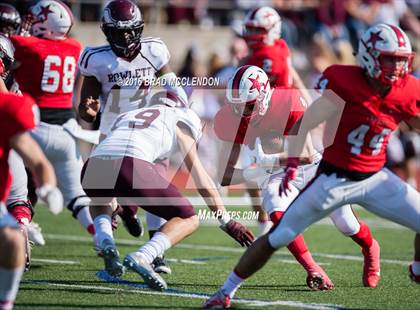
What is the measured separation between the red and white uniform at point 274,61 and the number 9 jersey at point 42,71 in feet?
8.03

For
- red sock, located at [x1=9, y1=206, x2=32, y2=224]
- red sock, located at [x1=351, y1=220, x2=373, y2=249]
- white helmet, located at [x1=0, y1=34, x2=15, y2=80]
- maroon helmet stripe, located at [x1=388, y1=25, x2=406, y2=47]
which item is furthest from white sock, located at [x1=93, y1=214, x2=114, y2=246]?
maroon helmet stripe, located at [x1=388, y1=25, x2=406, y2=47]

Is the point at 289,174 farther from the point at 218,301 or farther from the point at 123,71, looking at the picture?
the point at 123,71

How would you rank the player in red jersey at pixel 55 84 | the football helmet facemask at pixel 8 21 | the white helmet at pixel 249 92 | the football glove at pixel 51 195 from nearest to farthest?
the football glove at pixel 51 195
the white helmet at pixel 249 92
the player in red jersey at pixel 55 84
the football helmet facemask at pixel 8 21

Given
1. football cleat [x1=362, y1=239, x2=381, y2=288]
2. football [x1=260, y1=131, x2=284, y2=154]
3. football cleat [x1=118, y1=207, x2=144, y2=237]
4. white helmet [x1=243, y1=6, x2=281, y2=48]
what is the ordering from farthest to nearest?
white helmet [x1=243, y1=6, x2=281, y2=48], football cleat [x1=118, y1=207, x2=144, y2=237], football [x1=260, y1=131, x2=284, y2=154], football cleat [x1=362, y1=239, x2=381, y2=288]

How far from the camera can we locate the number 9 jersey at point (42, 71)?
7121mm

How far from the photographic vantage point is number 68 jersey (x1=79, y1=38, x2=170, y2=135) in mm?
6594

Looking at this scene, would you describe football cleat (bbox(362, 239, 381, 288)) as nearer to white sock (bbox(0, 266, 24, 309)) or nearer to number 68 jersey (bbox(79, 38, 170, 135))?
number 68 jersey (bbox(79, 38, 170, 135))

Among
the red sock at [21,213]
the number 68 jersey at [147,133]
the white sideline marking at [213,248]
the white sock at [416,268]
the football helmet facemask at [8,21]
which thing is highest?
the number 68 jersey at [147,133]

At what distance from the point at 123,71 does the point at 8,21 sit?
75.0 inches

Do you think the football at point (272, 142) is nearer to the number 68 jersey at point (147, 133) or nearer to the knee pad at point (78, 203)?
the number 68 jersey at point (147, 133)

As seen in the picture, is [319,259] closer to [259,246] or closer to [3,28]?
[259,246]

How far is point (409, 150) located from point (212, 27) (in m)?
4.68

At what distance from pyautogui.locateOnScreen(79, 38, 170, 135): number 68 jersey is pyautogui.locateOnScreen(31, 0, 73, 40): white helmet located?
2.18ft

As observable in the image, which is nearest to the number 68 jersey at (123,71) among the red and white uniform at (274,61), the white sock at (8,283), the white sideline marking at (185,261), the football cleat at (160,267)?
the football cleat at (160,267)
